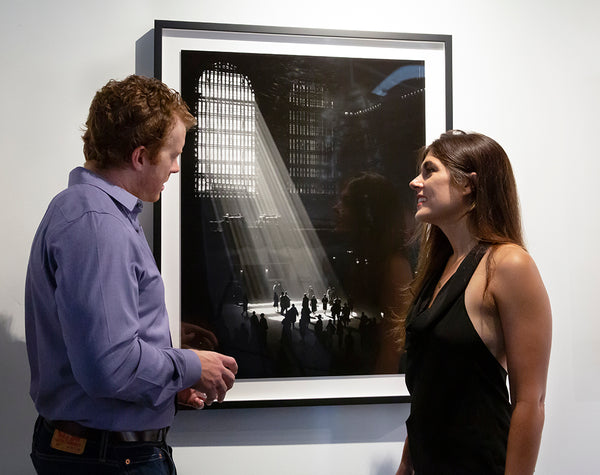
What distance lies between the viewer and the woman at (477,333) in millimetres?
1176

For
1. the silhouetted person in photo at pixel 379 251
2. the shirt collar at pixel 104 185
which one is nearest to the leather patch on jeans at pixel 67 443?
the shirt collar at pixel 104 185

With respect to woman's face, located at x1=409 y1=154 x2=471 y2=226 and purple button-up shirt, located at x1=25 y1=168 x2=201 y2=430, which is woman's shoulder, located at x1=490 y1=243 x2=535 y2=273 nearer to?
woman's face, located at x1=409 y1=154 x2=471 y2=226

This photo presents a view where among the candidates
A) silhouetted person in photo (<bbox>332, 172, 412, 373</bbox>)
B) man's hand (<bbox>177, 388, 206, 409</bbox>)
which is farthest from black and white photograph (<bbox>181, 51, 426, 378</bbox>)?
man's hand (<bbox>177, 388, 206, 409</bbox>)

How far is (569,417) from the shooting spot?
193cm

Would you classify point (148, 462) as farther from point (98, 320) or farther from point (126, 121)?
point (126, 121)

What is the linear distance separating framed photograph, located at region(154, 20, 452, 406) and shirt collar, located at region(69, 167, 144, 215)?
0.47m

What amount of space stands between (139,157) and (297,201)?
2.06ft

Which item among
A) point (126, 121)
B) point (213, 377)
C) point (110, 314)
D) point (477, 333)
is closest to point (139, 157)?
point (126, 121)

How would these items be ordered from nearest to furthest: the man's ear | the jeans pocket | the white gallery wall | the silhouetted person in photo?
1. the jeans pocket
2. the man's ear
3. the white gallery wall
4. the silhouetted person in photo

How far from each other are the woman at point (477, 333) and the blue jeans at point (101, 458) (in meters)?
0.62

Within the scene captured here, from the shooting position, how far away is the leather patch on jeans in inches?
44.4


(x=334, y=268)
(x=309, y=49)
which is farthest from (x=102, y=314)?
(x=309, y=49)

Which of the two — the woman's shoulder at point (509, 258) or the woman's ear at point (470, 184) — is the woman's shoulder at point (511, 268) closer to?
the woman's shoulder at point (509, 258)

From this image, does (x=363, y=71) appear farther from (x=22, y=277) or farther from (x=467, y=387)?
(x=22, y=277)
